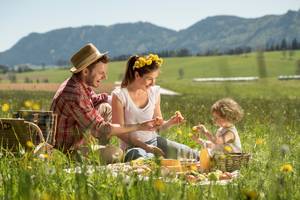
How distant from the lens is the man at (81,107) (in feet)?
20.5

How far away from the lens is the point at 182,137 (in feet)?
26.7

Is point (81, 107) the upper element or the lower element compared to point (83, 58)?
lower

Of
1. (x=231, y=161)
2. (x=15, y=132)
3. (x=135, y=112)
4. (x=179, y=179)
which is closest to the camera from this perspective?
(x=179, y=179)

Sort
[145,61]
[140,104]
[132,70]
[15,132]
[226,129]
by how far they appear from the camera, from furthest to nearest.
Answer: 1. [140,104]
2. [132,70]
3. [145,61]
4. [226,129]
5. [15,132]

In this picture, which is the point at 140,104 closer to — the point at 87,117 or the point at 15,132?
the point at 87,117

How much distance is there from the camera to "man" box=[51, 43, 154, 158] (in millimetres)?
6258

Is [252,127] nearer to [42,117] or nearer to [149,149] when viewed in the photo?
[149,149]

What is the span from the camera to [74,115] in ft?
20.7

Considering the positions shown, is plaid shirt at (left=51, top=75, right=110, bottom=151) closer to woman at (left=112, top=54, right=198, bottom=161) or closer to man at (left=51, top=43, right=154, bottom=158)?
man at (left=51, top=43, right=154, bottom=158)

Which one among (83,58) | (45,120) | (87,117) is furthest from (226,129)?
(45,120)

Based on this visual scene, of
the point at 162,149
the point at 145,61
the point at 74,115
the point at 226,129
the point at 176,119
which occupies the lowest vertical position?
the point at 162,149

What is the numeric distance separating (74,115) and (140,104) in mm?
1057

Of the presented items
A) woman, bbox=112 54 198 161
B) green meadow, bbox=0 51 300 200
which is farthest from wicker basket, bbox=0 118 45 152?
woman, bbox=112 54 198 161

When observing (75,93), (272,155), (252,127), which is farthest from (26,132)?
(252,127)
